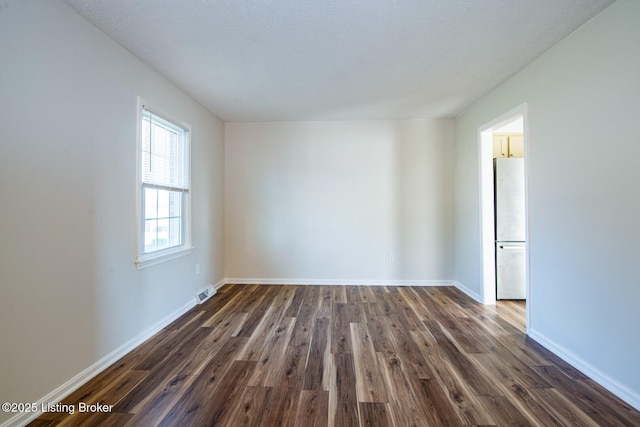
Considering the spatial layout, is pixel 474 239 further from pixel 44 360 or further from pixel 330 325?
pixel 44 360

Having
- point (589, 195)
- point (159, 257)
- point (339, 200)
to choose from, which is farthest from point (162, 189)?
point (589, 195)

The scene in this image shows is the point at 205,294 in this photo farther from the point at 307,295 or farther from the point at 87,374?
the point at 87,374

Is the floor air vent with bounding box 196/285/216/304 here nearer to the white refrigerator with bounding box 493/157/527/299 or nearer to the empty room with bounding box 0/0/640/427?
the empty room with bounding box 0/0/640/427

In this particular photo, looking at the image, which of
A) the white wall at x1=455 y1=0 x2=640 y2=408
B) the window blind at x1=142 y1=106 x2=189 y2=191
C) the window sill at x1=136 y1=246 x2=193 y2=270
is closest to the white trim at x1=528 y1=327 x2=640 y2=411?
the white wall at x1=455 y1=0 x2=640 y2=408

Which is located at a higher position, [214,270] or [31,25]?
[31,25]

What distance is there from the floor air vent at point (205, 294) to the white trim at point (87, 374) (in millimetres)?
605

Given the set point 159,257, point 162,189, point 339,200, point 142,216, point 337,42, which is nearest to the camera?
point 337,42

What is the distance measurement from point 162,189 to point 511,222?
4228 millimetres

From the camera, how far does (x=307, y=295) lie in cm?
377

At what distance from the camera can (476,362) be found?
6.98 feet

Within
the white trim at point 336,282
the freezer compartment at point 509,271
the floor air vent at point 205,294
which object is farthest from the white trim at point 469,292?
the floor air vent at point 205,294

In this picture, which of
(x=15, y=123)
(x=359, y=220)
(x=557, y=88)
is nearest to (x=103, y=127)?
(x=15, y=123)

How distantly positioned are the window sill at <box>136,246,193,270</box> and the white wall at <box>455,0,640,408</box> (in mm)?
3613

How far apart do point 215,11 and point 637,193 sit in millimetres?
2946
